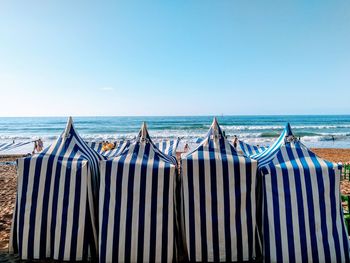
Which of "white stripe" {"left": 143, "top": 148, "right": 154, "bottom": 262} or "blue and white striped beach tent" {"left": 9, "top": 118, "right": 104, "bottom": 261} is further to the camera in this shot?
"blue and white striped beach tent" {"left": 9, "top": 118, "right": 104, "bottom": 261}

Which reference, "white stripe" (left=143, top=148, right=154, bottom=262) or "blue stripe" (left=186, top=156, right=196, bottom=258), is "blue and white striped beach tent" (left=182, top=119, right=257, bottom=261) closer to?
"blue stripe" (left=186, top=156, right=196, bottom=258)

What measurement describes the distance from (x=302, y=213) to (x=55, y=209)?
2.52 metres

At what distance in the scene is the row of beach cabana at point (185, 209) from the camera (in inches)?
109

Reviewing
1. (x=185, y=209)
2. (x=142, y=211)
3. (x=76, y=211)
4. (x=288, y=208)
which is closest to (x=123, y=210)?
(x=142, y=211)

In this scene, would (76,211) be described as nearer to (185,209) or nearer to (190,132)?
(185,209)

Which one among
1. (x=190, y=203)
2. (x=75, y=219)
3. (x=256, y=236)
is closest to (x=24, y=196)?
(x=75, y=219)

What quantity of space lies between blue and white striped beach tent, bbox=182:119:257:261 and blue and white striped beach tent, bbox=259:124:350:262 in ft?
0.52

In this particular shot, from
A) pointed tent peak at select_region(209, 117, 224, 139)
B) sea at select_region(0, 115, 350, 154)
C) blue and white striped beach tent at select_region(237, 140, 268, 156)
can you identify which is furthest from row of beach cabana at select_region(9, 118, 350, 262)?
sea at select_region(0, 115, 350, 154)

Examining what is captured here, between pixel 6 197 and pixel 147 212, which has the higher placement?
pixel 147 212

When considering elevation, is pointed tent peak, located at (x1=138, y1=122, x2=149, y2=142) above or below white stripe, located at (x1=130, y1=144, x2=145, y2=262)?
above

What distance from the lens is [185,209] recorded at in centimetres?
288

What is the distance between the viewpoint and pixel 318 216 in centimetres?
279

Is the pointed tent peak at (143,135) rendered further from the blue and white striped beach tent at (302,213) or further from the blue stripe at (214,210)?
the blue and white striped beach tent at (302,213)

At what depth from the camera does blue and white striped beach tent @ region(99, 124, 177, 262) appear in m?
2.75
